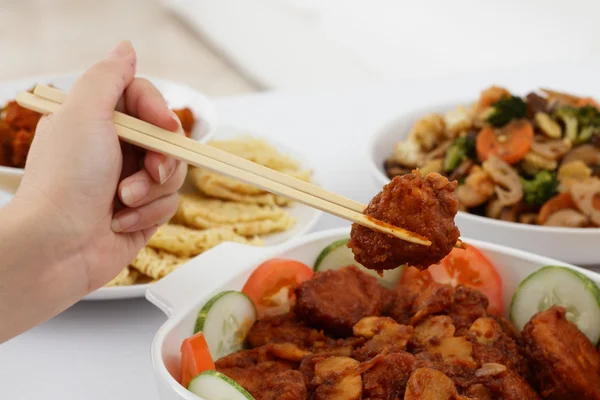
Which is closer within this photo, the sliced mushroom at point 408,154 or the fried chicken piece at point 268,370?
the fried chicken piece at point 268,370

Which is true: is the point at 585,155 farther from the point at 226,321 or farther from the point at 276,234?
the point at 226,321

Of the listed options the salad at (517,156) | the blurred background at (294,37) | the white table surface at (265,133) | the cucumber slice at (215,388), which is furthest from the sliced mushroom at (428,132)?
the blurred background at (294,37)

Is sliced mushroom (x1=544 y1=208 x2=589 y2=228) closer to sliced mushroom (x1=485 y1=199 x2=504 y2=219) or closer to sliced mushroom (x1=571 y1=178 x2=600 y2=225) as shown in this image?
sliced mushroom (x1=571 y1=178 x2=600 y2=225)

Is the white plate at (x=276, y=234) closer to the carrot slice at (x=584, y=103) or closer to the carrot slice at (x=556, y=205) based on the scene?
the carrot slice at (x=556, y=205)

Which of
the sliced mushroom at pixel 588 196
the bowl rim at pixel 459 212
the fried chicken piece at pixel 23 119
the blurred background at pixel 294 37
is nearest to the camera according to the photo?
the bowl rim at pixel 459 212

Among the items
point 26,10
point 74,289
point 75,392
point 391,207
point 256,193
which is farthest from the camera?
point 26,10

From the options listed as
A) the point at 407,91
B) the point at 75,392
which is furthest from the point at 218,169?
the point at 407,91

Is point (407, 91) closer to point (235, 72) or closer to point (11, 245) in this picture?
point (11, 245)
